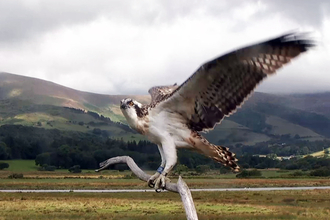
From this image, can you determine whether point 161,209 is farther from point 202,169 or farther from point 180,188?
point 202,169

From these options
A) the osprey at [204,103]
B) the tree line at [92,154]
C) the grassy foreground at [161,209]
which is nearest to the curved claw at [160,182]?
the osprey at [204,103]

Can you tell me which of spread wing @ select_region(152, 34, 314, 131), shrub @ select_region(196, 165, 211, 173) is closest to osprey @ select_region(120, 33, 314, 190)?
spread wing @ select_region(152, 34, 314, 131)

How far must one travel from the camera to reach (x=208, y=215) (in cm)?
3291

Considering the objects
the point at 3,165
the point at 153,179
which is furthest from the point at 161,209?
the point at 3,165

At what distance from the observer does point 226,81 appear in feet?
27.5

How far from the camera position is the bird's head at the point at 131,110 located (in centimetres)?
834

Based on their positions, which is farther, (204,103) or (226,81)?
(204,103)

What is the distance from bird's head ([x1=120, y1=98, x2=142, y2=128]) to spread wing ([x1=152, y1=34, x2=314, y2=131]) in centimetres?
41

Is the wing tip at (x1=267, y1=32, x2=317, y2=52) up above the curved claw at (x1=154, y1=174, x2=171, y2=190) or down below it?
above

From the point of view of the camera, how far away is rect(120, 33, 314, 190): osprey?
7852 mm

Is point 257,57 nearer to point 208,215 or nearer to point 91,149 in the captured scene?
point 208,215

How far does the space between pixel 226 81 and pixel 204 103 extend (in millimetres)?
587

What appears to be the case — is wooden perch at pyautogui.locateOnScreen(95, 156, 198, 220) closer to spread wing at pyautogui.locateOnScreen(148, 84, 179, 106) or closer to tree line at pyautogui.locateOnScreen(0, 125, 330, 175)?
spread wing at pyautogui.locateOnScreen(148, 84, 179, 106)

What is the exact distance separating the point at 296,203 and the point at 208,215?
12.6m
